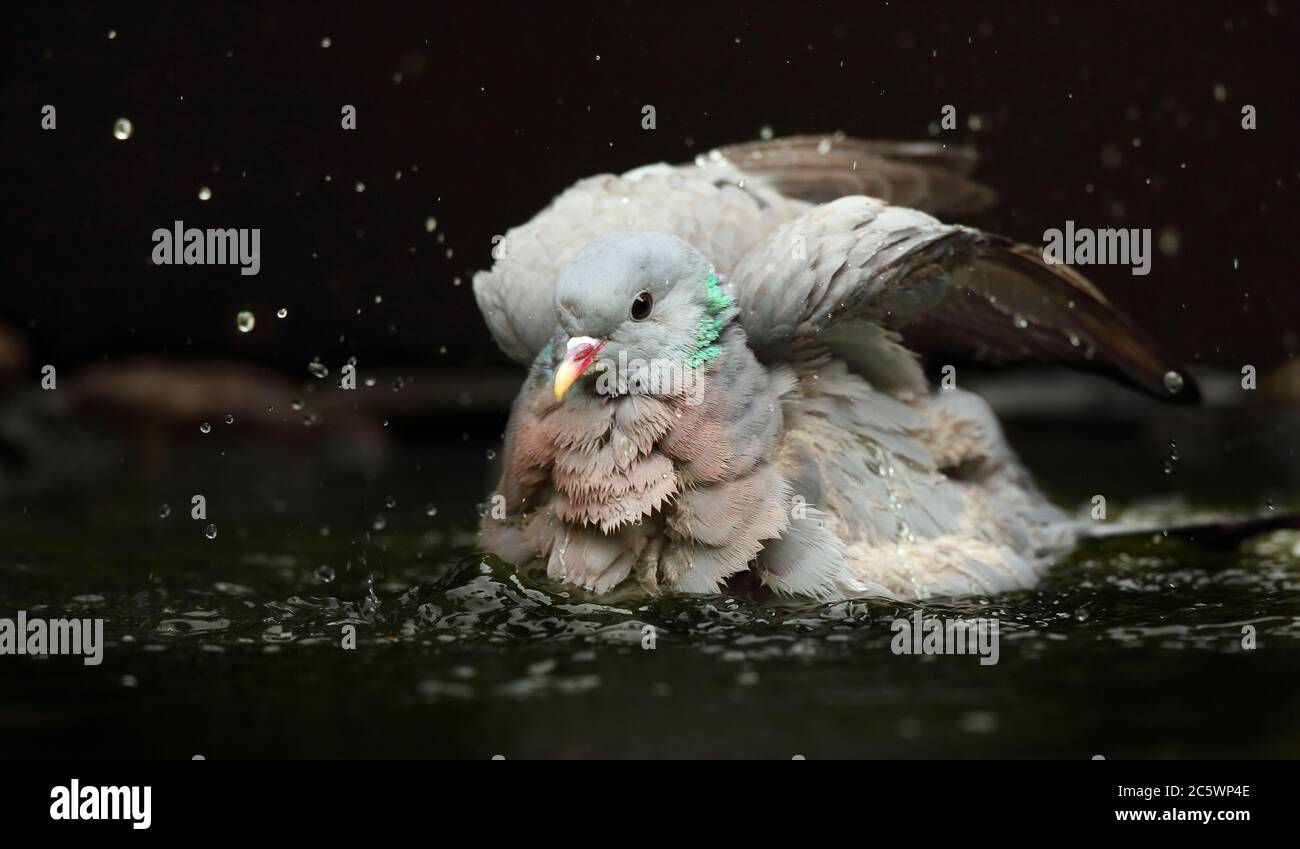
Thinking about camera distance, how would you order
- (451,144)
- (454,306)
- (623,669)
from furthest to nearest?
1. (454,306)
2. (451,144)
3. (623,669)

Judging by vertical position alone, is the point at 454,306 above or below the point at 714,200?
above

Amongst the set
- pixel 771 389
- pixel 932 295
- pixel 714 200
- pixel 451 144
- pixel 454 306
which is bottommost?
pixel 771 389

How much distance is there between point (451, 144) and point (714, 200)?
3.37 metres

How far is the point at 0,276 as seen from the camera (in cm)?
780

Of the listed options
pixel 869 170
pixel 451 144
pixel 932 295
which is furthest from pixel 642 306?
pixel 451 144

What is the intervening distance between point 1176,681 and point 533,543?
1.50 meters

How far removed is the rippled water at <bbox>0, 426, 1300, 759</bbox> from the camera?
9.44ft

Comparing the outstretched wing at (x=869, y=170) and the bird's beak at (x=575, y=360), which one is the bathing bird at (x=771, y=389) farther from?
the outstretched wing at (x=869, y=170)

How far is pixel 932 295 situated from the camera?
4.03 meters

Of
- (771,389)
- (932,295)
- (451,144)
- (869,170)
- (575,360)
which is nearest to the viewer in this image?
(575,360)

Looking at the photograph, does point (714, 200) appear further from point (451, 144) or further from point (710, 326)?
point (451, 144)

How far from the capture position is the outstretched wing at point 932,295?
3.76 meters

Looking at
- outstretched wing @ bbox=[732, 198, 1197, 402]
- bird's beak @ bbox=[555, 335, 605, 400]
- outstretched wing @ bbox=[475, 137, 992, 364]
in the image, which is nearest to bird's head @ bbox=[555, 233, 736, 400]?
bird's beak @ bbox=[555, 335, 605, 400]

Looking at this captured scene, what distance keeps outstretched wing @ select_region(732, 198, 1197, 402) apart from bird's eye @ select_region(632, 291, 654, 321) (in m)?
0.28
